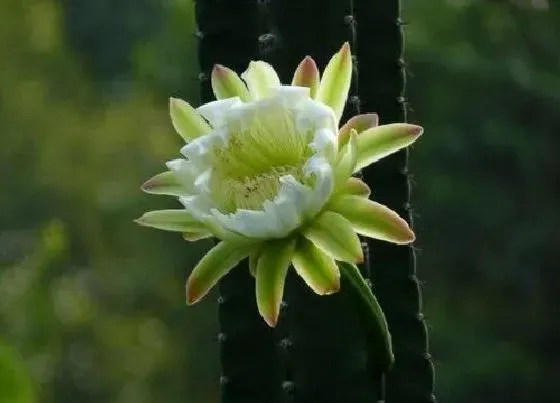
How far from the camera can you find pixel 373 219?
0.57 m

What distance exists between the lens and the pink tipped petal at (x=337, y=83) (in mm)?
613

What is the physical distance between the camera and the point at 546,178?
3.73 metres

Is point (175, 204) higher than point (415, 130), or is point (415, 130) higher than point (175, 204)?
point (415, 130)

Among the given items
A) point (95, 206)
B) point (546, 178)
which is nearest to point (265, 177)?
point (546, 178)

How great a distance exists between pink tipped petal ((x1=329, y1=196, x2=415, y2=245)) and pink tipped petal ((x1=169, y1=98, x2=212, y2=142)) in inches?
3.8

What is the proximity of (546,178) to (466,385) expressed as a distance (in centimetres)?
73

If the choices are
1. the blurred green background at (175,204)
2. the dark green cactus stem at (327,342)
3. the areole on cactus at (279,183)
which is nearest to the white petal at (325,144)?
the areole on cactus at (279,183)

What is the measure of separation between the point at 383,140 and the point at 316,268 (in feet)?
0.24

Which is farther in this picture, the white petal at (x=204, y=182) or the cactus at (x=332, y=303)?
the cactus at (x=332, y=303)

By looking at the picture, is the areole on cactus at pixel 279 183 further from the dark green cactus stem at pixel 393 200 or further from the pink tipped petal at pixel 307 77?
the dark green cactus stem at pixel 393 200

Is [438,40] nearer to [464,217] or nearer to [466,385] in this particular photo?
[464,217]

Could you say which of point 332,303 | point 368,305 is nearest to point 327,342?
point 332,303

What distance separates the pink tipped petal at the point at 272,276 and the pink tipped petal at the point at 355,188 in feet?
0.12

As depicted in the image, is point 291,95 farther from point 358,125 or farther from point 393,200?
point 393,200
